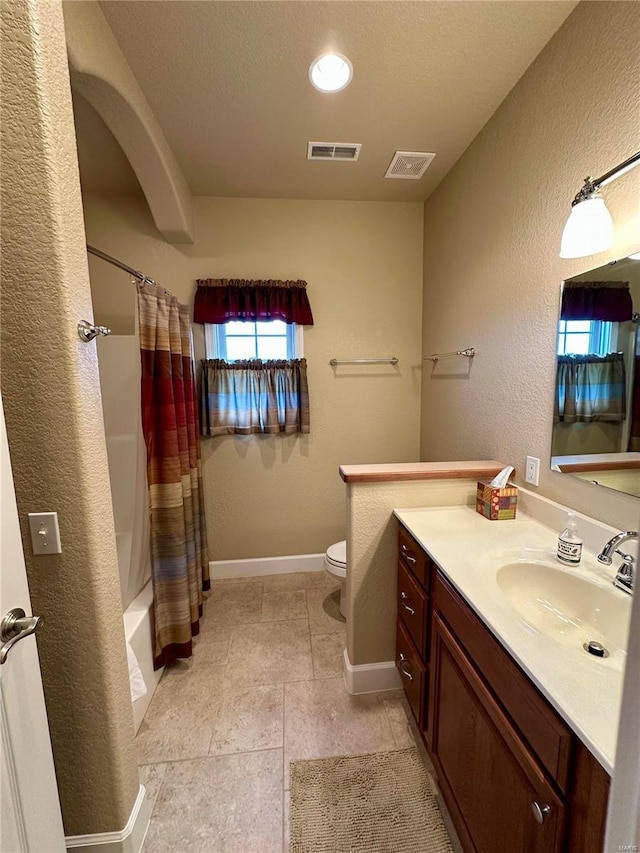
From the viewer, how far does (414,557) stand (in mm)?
1315

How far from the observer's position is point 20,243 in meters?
0.83

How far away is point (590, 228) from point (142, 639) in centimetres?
241

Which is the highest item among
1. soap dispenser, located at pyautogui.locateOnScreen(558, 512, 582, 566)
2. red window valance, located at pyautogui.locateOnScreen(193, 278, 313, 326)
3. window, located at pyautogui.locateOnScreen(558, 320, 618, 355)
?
red window valance, located at pyautogui.locateOnScreen(193, 278, 313, 326)

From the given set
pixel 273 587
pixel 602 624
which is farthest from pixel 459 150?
pixel 273 587

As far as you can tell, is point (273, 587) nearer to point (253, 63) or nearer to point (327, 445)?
point (327, 445)

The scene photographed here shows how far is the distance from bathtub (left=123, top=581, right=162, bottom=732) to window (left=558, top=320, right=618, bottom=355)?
216cm

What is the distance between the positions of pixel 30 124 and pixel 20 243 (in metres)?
0.27

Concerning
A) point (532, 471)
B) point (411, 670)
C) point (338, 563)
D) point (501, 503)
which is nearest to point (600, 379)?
point (532, 471)

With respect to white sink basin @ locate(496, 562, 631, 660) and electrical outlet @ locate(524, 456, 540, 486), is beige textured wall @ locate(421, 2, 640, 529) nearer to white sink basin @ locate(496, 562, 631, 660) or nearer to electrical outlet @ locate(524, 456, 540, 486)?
electrical outlet @ locate(524, 456, 540, 486)

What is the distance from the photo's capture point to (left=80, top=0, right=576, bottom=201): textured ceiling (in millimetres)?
1243

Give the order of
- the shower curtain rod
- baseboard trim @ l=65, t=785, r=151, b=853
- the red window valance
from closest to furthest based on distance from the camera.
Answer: baseboard trim @ l=65, t=785, r=151, b=853 < the shower curtain rod < the red window valance

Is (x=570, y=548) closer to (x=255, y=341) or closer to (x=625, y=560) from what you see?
(x=625, y=560)

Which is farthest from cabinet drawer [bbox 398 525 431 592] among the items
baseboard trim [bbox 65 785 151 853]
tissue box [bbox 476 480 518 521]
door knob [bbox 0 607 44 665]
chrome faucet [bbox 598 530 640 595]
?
baseboard trim [bbox 65 785 151 853]

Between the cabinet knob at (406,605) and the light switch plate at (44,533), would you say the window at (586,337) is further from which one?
the light switch plate at (44,533)
